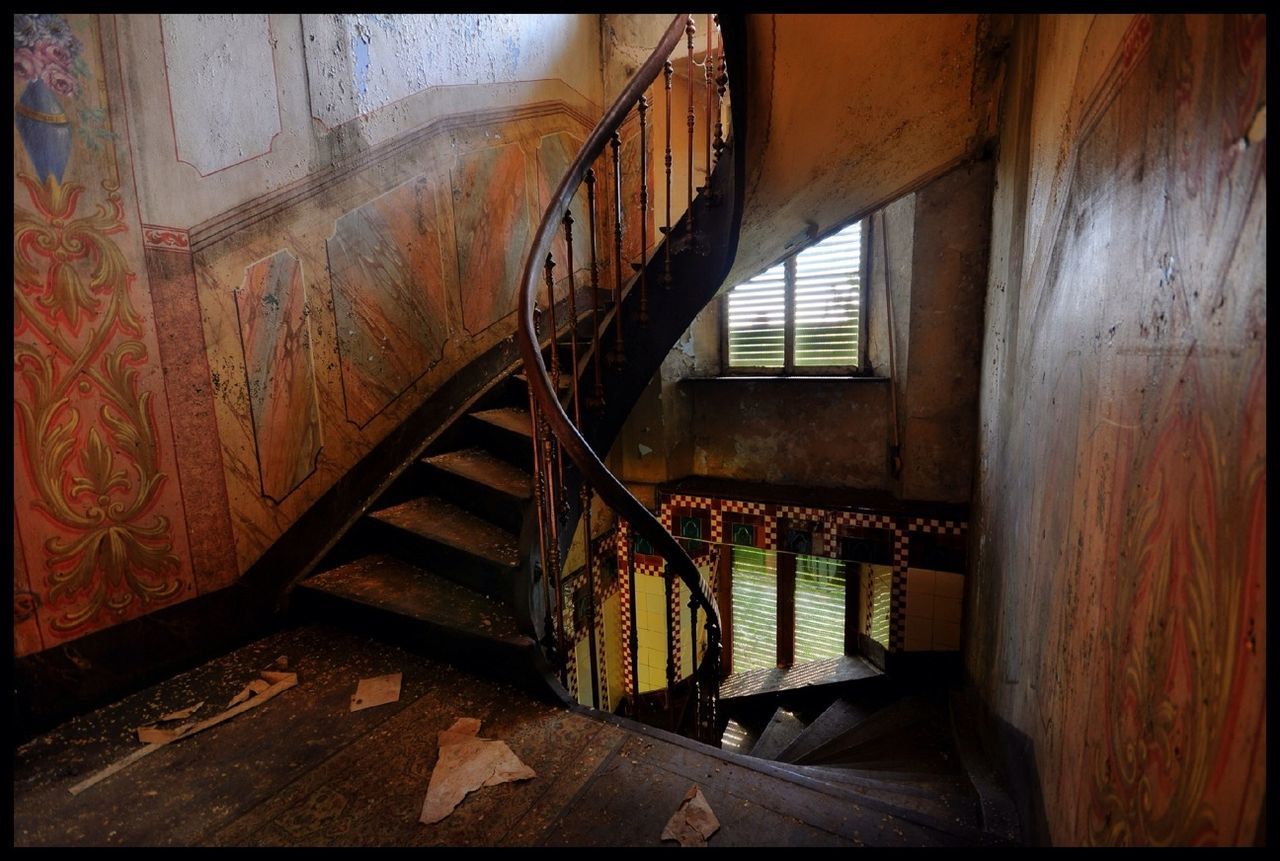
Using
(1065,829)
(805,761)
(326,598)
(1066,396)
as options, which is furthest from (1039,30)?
(805,761)

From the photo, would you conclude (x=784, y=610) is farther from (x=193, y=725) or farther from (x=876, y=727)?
(x=193, y=725)

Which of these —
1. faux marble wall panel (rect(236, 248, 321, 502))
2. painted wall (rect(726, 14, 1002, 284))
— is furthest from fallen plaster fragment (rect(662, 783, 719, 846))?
painted wall (rect(726, 14, 1002, 284))

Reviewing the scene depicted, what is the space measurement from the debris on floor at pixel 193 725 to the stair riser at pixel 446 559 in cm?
60

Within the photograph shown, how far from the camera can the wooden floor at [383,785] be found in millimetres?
1284

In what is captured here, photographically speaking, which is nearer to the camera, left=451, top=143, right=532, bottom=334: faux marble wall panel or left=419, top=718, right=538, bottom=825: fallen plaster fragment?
left=419, top=718, right=538, bottom=825: fallen plaster fragment

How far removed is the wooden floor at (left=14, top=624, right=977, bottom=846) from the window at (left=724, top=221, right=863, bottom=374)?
9.70 feet

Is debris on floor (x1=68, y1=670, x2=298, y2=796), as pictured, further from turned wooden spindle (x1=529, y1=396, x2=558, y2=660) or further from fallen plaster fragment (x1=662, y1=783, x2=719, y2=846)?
fallen plaster fragment (x1=662, y1=783, x2=719, y2=846)

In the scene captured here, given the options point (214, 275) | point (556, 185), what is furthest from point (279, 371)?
point (556, 185)

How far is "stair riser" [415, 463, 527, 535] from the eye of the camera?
7.62 ft

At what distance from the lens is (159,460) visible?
6.17 feet

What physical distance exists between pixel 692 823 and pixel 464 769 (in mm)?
632

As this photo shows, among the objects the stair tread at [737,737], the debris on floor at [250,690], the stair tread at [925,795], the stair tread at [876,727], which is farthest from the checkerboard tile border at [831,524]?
the debris on floor at [250,690]

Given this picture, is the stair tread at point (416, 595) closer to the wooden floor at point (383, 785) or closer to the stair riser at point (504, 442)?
the wooden floor at point (383, 785)

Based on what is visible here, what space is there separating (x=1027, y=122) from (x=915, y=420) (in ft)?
6.12
